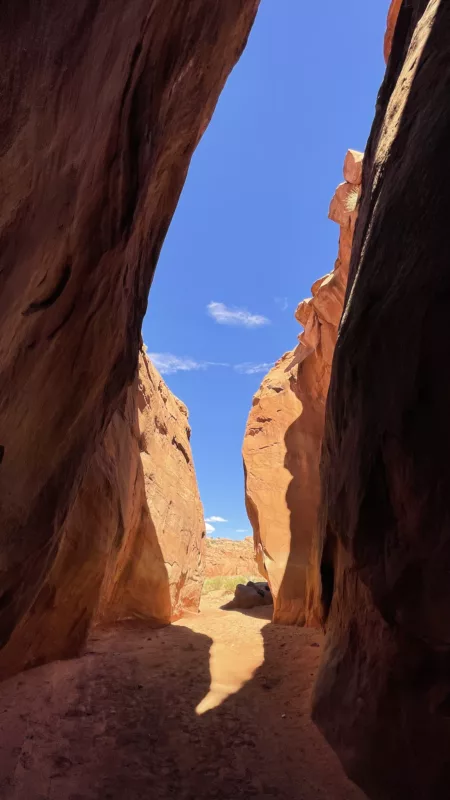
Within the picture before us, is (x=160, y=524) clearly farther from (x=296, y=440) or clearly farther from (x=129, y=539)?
(x=296, y=440)

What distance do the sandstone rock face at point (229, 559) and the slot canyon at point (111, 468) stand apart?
21.1 m

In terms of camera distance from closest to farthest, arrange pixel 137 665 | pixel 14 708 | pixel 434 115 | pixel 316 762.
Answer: pixel 434 115 → pixel 316 762 → pixel 14 708 → pixel 137 665

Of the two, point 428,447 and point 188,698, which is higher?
point 428,447

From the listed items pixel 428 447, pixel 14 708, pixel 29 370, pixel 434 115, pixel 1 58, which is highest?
pixel 434 115

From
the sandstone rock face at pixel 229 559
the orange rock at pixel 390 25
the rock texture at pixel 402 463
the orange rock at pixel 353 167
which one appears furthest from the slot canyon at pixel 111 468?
the sandstone rock face at pixel 229 559

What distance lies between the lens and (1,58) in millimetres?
2727

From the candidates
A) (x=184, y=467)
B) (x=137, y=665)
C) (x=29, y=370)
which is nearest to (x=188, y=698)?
(x=137, y=665)

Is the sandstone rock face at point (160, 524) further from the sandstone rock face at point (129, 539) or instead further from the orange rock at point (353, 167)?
the orange rock at point (353, 167)

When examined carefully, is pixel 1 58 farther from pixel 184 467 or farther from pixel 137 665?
pixel 184 467

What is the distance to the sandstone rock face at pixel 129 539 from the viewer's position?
6.79 meters

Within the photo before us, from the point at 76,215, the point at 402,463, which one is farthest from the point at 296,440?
the point at 402,463

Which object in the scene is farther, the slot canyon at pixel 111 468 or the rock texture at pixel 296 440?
the rock texture at pixel 296 440

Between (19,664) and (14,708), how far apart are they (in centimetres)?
106

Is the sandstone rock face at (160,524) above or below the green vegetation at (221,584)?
above
